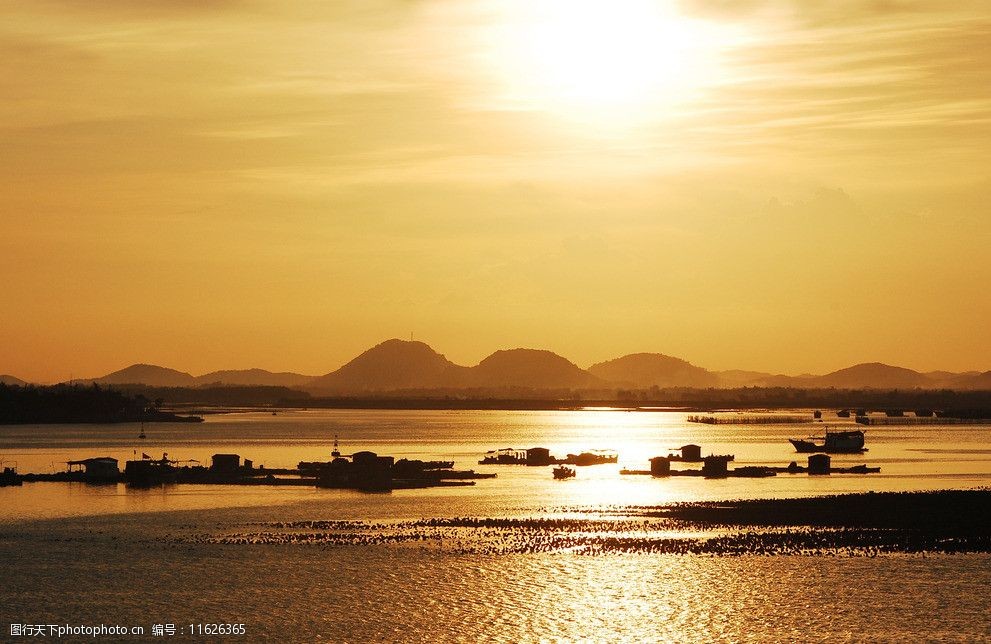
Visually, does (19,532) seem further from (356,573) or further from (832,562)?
(832,562)

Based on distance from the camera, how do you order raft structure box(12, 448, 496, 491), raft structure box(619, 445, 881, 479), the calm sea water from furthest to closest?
1. raft structure box(619, 445, 881, 479)
2. raft structure box(12, 448, 496, 491)
3. the calm sea water

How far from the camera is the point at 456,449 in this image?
196750 millimetres

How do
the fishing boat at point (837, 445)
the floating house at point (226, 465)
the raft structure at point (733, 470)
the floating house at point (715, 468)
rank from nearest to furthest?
the floating house at point (226, 465)
the floating house at point (715, 468)
the raft structure at point (733, 470)
the fishing boat at point (837, 445)

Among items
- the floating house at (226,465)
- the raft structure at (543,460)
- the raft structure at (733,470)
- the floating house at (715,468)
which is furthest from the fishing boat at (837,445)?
the floating house at (226,465)

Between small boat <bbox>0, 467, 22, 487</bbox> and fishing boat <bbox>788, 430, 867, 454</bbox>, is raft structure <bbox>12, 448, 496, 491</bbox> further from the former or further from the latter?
fishing boat <bbox>788, 430, 867, 454</bbox>

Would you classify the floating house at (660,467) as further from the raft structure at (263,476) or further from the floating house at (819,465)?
the raft structure at (263,476)

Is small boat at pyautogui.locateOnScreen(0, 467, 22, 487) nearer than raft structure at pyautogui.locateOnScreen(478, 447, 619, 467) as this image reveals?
Yes

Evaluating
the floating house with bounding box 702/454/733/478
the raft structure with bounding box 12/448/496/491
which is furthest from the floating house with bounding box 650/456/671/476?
the raft structure with bounding box 12/448/496/491

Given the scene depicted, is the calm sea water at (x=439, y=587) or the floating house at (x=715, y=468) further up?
the floating house at (x=715, y=468)

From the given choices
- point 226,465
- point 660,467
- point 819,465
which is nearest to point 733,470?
point 660,467

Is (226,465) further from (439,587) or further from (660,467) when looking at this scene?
(439,587)

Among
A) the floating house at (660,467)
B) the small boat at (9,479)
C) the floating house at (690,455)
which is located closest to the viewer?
the small boat at (9,479)

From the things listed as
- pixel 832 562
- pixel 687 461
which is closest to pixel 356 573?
pixel 832 562

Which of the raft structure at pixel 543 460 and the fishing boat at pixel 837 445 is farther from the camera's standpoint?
the fishing boat at pixel 837 445
